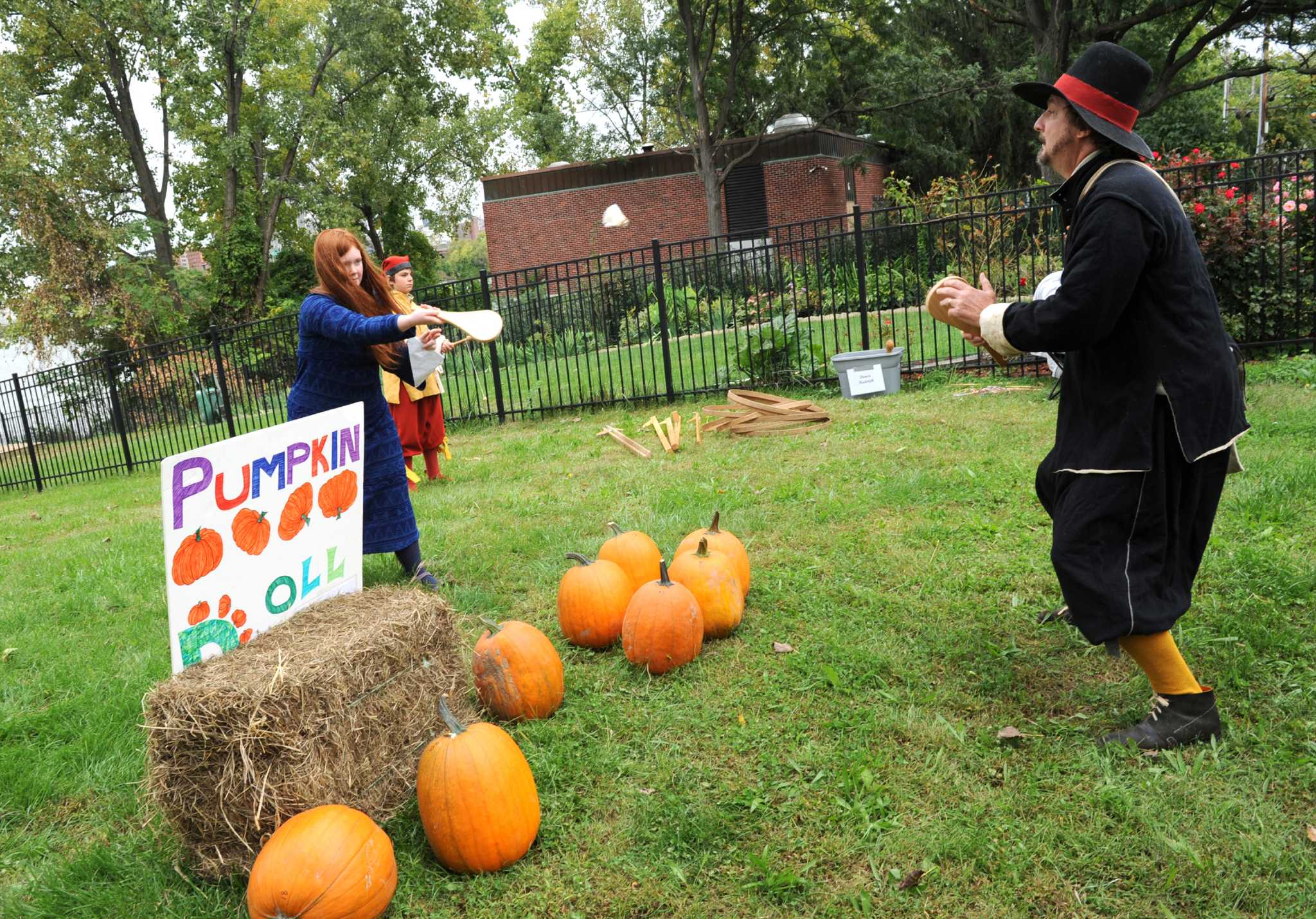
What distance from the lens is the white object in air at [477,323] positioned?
10.9ft

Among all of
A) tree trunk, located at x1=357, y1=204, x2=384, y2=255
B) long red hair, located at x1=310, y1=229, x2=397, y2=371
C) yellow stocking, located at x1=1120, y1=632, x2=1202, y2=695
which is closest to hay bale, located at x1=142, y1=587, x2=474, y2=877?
long red hair, located at x1=310, y1=229, x2=397, y2=371

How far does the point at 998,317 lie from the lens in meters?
2.63

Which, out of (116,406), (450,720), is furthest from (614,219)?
(450,720)

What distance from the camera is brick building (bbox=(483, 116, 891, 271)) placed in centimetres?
3092

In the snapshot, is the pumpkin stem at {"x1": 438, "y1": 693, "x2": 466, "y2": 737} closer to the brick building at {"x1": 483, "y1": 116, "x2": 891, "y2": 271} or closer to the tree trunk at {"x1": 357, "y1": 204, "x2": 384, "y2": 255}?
the brick building at {"x1": 483, "y1": 116, "x2": 891, "y2": 271}

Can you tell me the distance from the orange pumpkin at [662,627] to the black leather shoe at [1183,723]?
1.53m

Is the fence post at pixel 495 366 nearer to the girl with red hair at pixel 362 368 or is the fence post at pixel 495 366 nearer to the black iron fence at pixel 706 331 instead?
the black iron fence at pixel 706 331

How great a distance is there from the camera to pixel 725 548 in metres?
3.93

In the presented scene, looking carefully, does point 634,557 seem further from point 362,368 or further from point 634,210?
point 634,210

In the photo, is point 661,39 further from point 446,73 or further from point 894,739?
point 894,739

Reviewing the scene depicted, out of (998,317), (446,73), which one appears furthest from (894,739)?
(446,73)

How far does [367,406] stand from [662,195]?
30283 millimetres

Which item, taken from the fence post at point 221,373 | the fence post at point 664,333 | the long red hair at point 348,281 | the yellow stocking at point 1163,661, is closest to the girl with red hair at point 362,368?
the long red hair at point 348,281

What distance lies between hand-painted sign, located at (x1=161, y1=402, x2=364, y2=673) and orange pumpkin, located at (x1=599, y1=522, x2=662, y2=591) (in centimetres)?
114
